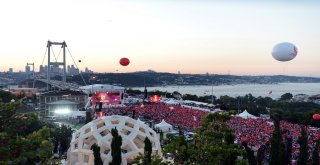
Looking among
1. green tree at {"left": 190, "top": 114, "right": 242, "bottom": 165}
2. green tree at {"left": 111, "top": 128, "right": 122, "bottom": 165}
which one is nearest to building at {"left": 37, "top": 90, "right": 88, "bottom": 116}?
green tree at {"left": 111, "top": 128, "right": 122, "bottom": 165}

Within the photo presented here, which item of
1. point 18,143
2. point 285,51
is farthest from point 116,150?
point 285,51

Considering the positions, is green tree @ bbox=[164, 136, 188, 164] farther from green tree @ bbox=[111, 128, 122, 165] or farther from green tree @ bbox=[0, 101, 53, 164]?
green tree @ bbox=[0, 101, 53, 164]

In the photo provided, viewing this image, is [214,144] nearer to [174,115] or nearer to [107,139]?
[107,139]

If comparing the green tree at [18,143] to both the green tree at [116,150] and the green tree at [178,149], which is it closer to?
the green tree at [116,150]

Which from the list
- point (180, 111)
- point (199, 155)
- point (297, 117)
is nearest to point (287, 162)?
point (199, 155)

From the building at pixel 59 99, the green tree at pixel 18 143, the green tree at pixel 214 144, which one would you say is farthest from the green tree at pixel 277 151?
the building at pixel 59 99

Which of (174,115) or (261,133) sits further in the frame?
(174,115)

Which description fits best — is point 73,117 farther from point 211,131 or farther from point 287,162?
point 211,131
